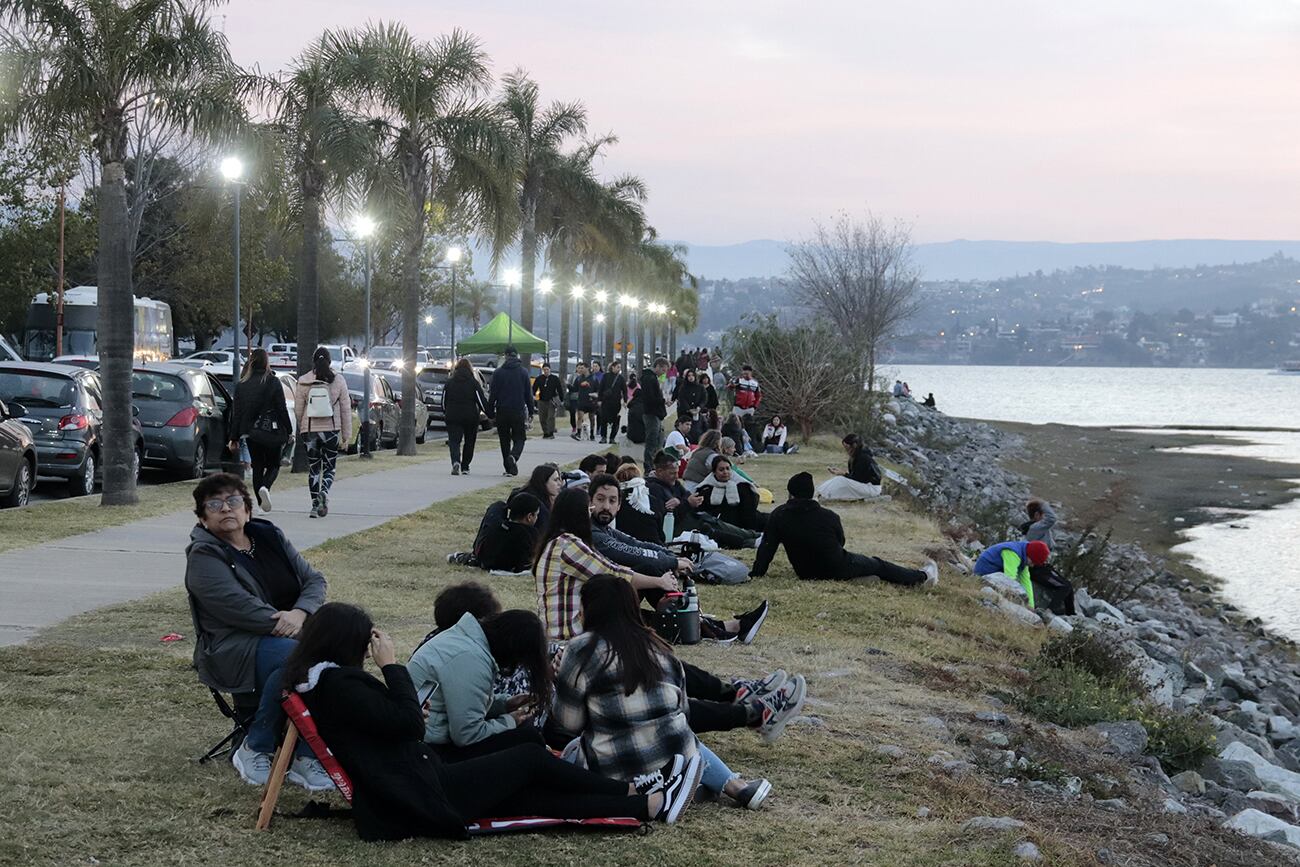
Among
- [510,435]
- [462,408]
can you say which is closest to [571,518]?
[462,408]

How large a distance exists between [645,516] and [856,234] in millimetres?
62504

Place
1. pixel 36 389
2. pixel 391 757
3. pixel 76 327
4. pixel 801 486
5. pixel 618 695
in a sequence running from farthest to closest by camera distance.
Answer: pixel 76 327 → pixel 36 389 → pixel 801 486 → pixel 618 695 → pixel 391 757

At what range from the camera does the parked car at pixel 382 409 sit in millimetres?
31422

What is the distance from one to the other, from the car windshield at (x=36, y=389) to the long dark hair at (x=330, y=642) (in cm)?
1513

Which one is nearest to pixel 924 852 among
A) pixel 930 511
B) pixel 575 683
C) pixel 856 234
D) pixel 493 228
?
pixel 575 683

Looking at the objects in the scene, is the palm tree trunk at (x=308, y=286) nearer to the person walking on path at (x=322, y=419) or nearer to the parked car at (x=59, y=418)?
the parked car at (x=59, y=418)

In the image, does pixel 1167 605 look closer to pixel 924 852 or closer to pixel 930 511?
pixel 930 511

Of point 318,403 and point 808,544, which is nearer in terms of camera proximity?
point 808,544

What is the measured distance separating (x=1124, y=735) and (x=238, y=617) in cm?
Result: 594

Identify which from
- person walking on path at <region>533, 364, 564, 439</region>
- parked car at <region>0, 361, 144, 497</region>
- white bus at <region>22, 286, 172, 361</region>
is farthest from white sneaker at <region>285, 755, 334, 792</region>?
white bus at <region>22, 286, 172, 361</region>

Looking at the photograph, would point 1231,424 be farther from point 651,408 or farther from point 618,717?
point 618,717

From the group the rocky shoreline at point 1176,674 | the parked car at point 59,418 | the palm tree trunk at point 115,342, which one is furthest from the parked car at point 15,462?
the rocky shoreline at point 1176,674

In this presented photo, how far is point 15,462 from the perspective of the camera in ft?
59.1

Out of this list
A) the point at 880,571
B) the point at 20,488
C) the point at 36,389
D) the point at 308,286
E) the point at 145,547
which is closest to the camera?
the point at 145,547
